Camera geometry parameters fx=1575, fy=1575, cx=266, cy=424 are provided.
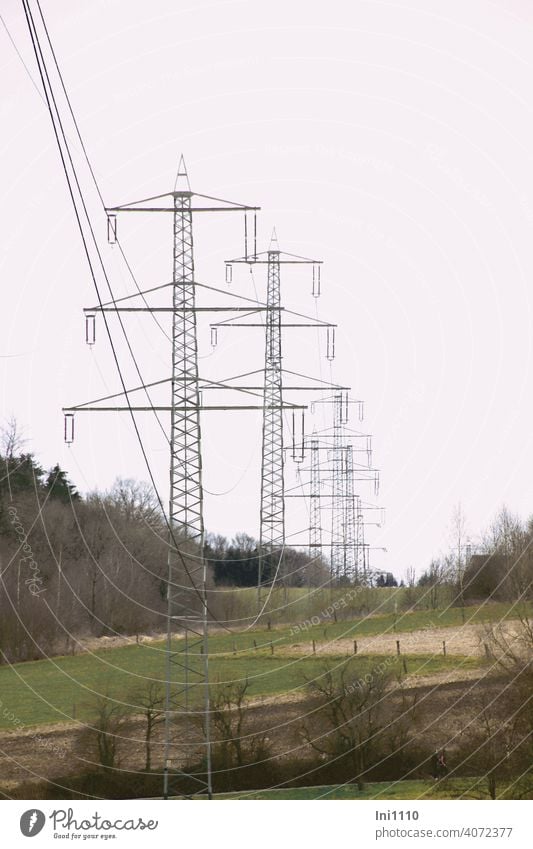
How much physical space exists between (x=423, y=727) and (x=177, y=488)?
19.4 metres

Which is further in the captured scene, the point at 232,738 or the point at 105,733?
the point at 232,738

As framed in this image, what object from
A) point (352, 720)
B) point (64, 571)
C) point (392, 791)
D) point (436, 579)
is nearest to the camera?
point (392, 791)

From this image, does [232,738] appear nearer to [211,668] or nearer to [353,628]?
[211,668]

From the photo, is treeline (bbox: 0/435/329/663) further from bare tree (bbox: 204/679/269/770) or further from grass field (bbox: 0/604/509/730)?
bare tree (bbox: 204/679/269/770)

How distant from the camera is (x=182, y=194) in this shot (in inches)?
1250

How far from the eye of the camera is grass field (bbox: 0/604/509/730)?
166 ft
